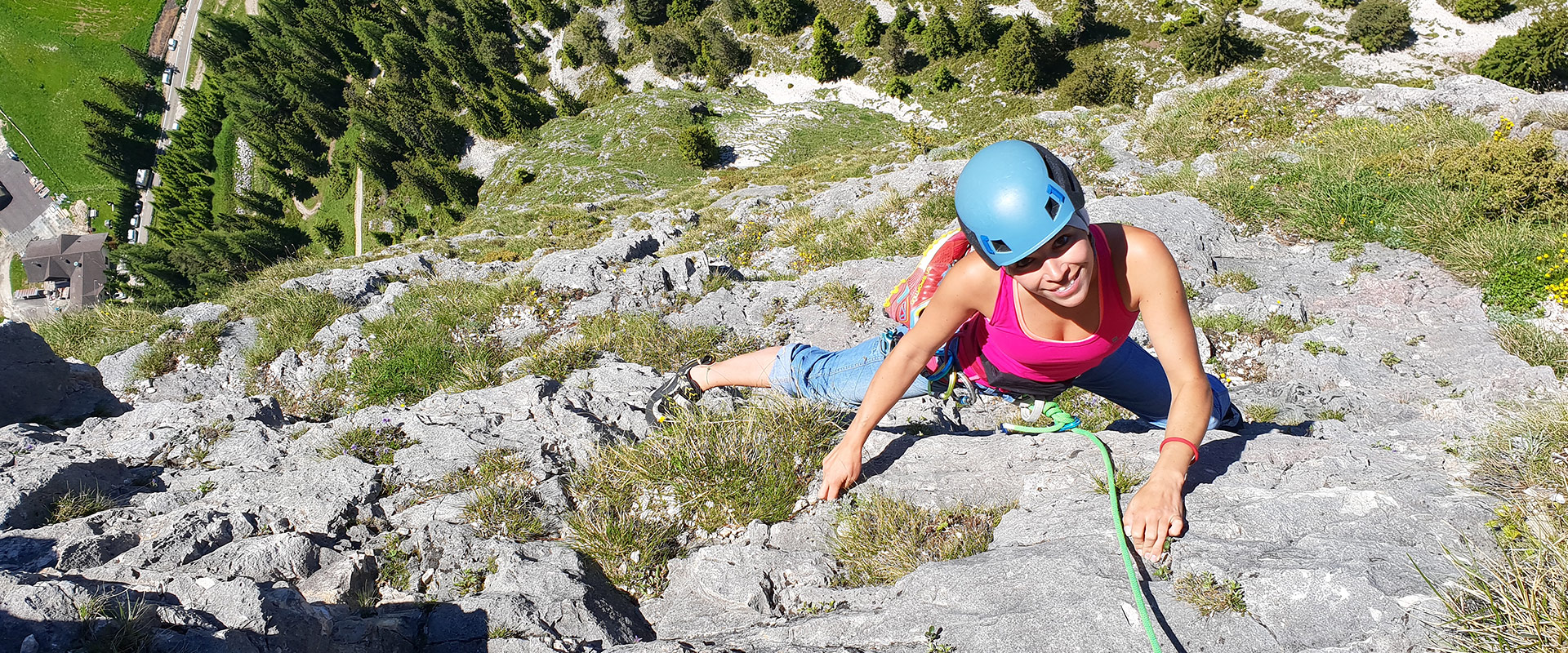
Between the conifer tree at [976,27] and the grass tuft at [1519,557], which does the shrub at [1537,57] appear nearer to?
the conifer tree at [976,27]

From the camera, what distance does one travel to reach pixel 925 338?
3.46m

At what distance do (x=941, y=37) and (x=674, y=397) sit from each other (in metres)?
44.6

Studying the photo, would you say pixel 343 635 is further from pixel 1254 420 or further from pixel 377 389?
pixel 1254 420

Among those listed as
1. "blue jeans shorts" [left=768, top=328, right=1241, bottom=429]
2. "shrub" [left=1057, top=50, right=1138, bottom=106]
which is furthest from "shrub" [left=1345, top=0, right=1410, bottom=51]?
"blue jeans shorts" [left=768, top=328, right=1241, bottom=429]

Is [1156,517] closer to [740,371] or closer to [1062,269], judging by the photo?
[1062,269]

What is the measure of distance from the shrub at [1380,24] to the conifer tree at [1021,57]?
14.6 m

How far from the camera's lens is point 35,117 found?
300 ft

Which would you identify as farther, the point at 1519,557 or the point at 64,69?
the point at 64,69

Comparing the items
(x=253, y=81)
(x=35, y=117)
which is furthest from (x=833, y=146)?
(x=35, y=117)

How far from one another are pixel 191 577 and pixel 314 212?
8674 centimetres

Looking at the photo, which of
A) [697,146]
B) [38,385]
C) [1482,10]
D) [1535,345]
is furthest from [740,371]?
[1482,10]

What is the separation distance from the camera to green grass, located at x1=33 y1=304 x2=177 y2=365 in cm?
934

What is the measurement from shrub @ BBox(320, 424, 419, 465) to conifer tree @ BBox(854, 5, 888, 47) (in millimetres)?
47532

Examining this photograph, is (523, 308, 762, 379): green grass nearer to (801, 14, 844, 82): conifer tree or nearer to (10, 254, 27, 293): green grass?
(801, 14, 844, 82): conifer tree
